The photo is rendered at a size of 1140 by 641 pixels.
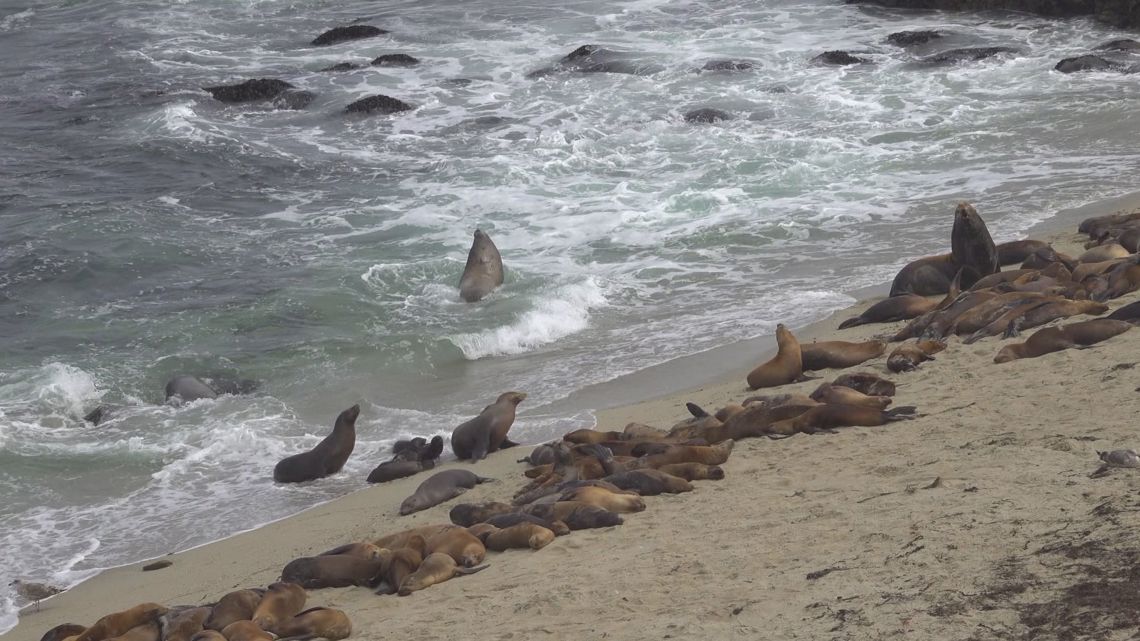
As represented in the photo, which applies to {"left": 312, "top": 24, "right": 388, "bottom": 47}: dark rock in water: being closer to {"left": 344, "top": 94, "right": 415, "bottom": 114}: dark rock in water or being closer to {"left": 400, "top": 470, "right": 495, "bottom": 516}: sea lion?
{"left": 344, "top": 94, "right": 415, "bottom": 114}: dark rock in water

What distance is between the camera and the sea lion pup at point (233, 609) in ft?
19.9

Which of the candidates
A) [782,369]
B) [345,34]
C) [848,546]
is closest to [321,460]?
[782,369]

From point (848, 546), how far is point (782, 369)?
155 inches

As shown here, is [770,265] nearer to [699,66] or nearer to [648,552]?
[648,552]

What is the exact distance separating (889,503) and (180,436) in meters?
6.20

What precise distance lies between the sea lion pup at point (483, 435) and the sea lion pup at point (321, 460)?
77cm

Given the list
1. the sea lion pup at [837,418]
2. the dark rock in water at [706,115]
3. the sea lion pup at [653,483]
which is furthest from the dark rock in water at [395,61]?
the sea lion pup at [653,483]

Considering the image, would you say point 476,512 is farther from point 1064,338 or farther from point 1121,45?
point 1121,45

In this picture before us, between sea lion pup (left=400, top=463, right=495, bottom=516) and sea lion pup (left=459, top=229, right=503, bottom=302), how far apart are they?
486 centimetres

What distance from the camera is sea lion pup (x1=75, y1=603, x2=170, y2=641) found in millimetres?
6223

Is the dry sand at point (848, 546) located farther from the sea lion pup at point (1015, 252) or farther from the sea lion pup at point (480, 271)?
the sea lion pup at point (480, 271)

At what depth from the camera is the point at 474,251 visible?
13.8 m

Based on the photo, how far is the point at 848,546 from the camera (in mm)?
5438

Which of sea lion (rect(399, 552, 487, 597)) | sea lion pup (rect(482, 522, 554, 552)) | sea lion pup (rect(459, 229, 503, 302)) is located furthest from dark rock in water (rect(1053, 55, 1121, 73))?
sea lion (rect(399, 552, 487, 597))
